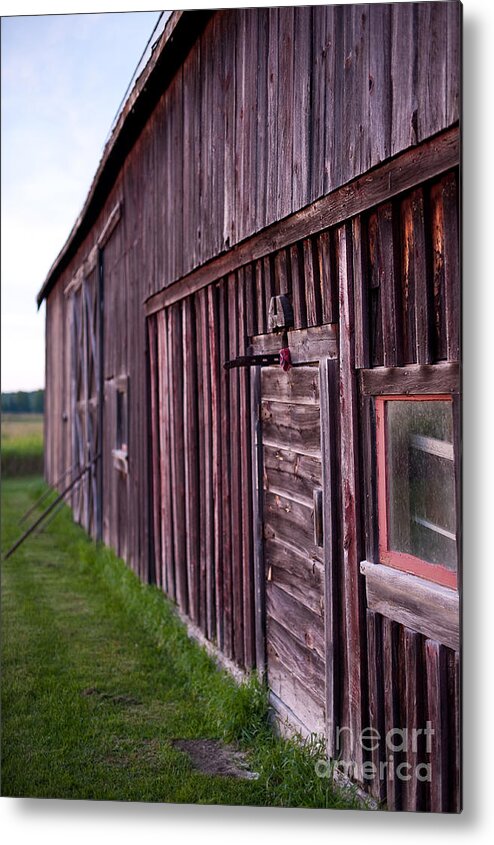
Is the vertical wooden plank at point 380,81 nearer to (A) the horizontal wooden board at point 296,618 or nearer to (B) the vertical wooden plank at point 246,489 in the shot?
(B) the vertical wooden plank at point 246,489

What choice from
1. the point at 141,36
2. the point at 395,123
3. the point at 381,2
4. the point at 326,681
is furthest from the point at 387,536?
the point at 141,36

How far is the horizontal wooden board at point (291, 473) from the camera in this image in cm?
408

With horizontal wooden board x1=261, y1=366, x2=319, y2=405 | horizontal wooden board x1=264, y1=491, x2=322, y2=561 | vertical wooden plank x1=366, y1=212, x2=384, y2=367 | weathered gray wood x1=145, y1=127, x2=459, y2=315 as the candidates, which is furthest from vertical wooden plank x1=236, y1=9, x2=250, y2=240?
vertical wooden plank x1=366, y1=212, x2=384, y2=367

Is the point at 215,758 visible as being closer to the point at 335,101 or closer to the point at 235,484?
the point at 235,484

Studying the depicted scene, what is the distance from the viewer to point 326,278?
3781mm

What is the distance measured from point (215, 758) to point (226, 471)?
5.71 ft

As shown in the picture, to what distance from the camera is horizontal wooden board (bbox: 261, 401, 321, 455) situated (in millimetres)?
4043

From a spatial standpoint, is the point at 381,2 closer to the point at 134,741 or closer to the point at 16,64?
the point at 16,64

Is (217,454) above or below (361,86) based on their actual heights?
below

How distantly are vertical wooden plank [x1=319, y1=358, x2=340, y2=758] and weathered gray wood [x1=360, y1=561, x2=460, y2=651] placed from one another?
36 centimetres

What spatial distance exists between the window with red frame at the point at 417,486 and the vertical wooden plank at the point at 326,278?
0.58 metres

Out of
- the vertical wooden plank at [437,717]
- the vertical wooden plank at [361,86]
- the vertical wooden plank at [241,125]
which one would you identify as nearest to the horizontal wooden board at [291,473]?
the vertical wooden plank at [437,717]

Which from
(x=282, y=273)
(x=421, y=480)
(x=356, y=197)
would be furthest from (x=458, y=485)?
(x=282, y=273)

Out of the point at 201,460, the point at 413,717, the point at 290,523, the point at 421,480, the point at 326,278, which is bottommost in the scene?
the point at 413,717
